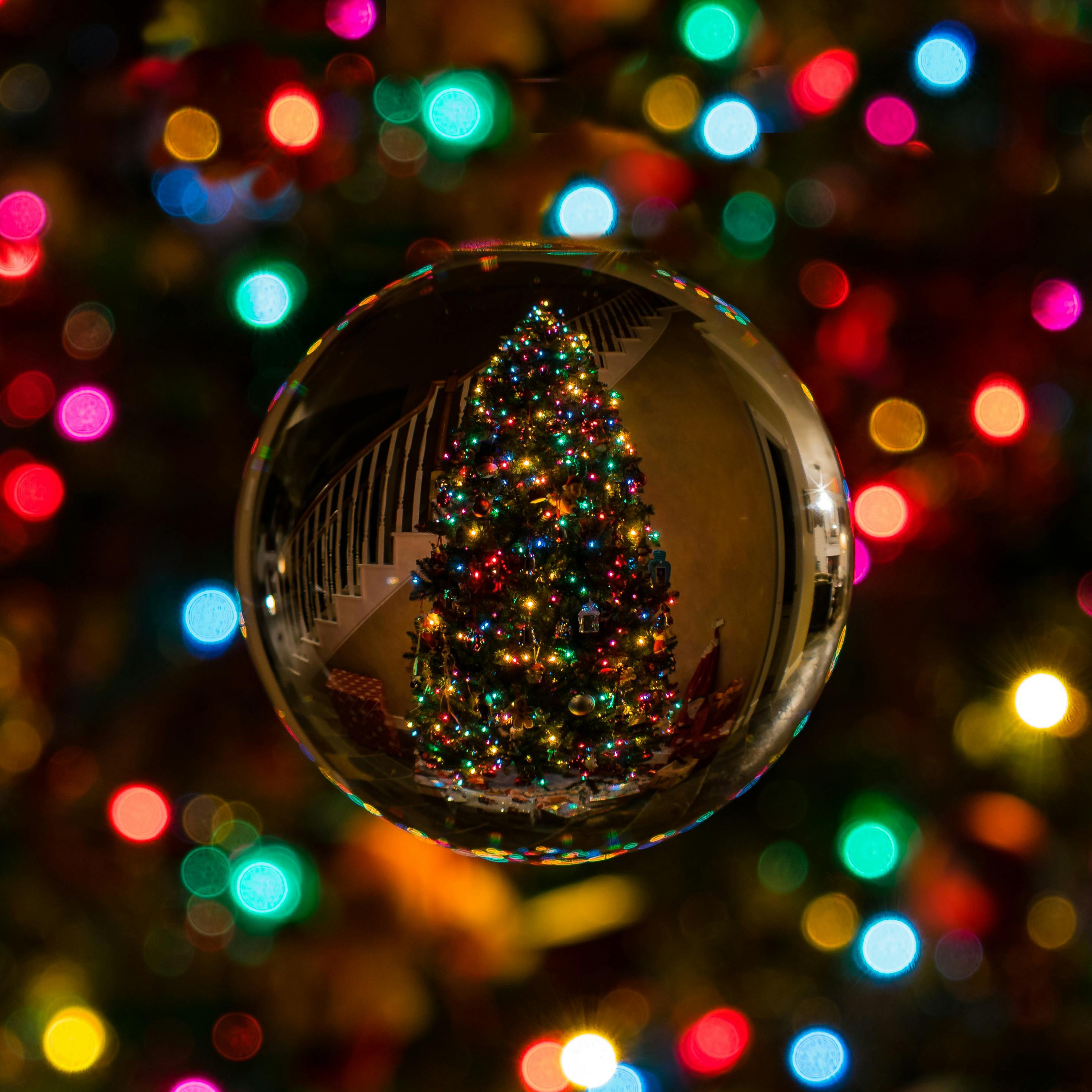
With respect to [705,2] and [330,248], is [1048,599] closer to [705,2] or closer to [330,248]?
[705,2]

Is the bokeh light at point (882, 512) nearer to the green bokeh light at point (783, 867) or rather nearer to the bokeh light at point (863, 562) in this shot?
the bokeh light at point (863, 562)

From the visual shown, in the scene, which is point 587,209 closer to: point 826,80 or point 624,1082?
point 826,80

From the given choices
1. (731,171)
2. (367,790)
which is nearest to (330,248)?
(731,171)

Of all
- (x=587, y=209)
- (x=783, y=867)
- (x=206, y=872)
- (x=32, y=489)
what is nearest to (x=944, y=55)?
(x=587, y=209)

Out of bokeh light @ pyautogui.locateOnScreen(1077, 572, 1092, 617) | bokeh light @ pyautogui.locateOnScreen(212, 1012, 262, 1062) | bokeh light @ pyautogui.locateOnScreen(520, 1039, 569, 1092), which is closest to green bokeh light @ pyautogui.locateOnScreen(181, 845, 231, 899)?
bokeh light @ pyautogui.locateOnScreen(212, 1012, 262, 1062)

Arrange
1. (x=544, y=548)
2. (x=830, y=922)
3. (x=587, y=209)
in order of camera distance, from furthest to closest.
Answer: (x=830, y=922), (x=587, y=209), (x=544, y=548)

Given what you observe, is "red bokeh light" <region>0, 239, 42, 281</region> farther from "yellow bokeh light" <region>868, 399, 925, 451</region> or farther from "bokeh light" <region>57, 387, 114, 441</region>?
"yellow bokeh light" <region>868, 399, 925, 451</region>

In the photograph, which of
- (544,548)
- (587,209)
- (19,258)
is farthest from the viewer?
(19,258)
